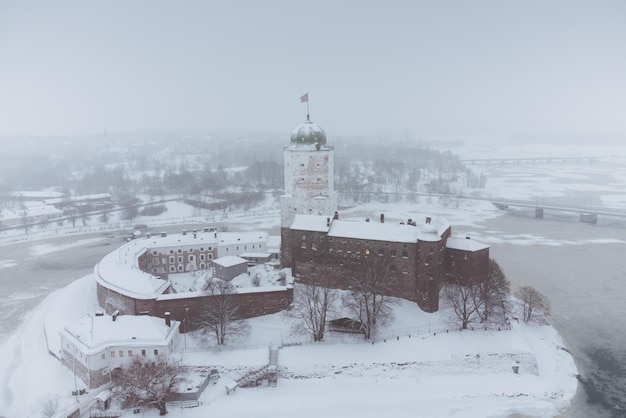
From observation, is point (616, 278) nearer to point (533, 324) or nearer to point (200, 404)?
point (533, 324)

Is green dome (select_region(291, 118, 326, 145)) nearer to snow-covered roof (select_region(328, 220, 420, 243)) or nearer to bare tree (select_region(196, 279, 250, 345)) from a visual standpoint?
snow-covered roof (select_region(328, 220, 420, 243))

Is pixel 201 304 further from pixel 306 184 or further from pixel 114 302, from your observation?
pixel 306 184

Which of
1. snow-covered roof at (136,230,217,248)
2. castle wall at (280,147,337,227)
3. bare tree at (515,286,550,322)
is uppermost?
castle wall at (280,147,337,227)

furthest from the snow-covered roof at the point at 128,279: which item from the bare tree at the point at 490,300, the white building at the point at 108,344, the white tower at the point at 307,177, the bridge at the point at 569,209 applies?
the bridge at the point at 569,209

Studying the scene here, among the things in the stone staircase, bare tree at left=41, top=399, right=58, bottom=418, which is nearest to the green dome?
the stone staircase

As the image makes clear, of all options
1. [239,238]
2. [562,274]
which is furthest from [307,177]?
[562,274]
